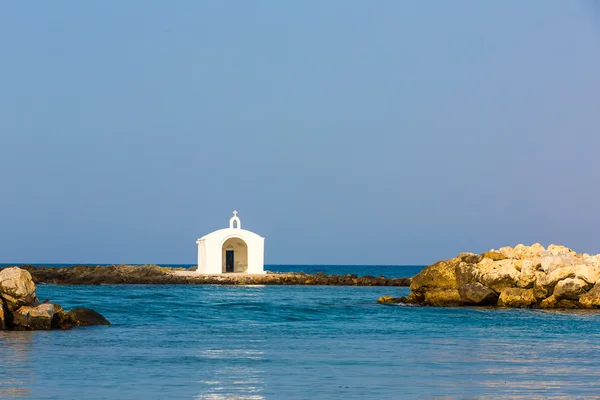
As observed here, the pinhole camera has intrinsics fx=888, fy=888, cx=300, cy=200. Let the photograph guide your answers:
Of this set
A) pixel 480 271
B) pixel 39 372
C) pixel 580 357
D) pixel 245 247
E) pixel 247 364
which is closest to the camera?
pixel 39 372

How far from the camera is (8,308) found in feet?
78.3

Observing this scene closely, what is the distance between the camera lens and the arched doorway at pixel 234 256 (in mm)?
61125

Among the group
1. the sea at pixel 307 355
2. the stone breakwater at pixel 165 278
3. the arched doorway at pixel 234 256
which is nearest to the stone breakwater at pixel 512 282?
the sea at pixel 307 355

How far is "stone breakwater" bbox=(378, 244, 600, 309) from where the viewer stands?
3528 centimetres

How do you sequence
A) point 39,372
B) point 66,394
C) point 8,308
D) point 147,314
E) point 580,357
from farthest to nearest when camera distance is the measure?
point 147,314
point 8,308
point 580,357
point 39,372
point 66,394

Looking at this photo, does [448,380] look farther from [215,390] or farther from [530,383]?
[215,390]

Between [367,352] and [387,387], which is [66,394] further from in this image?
[367,352]

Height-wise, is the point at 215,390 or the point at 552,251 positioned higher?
the point at 552,251

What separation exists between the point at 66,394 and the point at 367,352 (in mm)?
8289

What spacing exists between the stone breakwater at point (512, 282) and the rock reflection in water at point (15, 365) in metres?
20.3

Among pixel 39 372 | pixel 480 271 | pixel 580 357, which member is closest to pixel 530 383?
pixel 580 357

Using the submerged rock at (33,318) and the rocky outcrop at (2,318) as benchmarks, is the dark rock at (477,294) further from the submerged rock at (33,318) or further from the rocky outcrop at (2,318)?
the rocky outcrop at (2,318)

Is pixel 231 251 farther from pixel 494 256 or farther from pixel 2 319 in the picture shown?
pixel 2 319

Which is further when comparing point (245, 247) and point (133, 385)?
point (245, 247)
